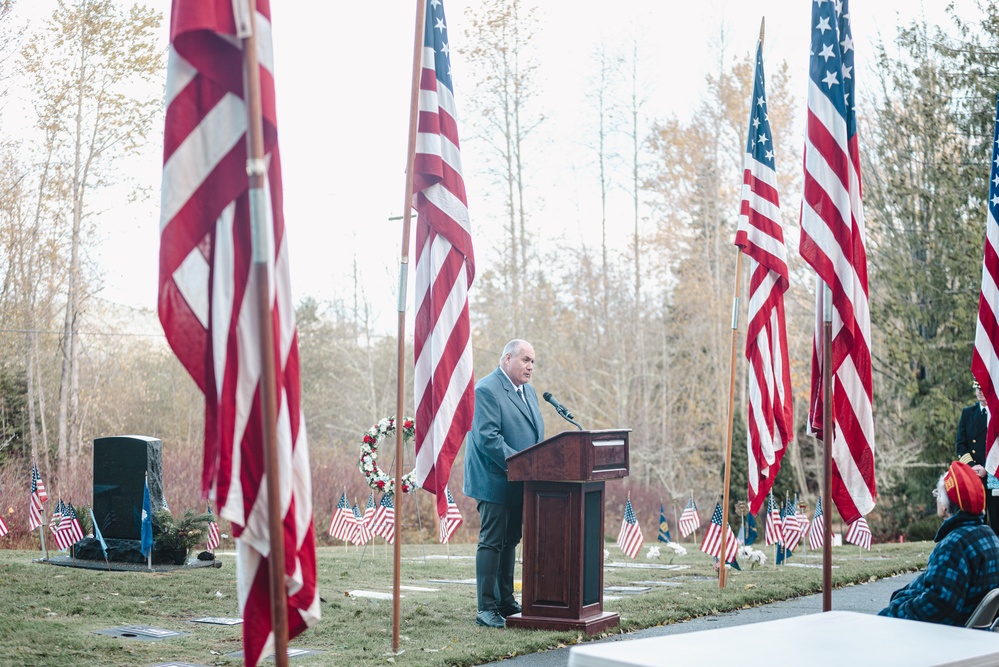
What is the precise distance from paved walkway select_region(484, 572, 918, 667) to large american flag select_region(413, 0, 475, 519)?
4.31 ft

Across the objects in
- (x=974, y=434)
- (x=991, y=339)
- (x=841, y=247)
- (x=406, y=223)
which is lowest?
(x=974, y=434)

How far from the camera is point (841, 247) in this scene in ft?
21.4

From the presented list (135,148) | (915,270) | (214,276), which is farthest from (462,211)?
(915,270)

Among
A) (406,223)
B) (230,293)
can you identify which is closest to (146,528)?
(406,223)

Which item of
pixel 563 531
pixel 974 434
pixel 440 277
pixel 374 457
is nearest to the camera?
pixel 440 277

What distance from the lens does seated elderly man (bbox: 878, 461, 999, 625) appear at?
4.86 m

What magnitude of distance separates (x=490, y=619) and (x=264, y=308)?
462cm

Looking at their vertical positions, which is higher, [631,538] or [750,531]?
[750,531]

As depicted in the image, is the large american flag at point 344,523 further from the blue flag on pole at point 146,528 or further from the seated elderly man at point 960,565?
the seated elderly man at point 960,565

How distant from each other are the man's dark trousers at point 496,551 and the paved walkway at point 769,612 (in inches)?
38.9

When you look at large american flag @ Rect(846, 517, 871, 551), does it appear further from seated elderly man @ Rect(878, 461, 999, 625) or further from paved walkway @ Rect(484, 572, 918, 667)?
seated elderly man @ Rect(878, 461, 999, 625)

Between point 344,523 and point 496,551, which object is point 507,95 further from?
point 496,551

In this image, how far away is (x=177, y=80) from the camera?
4043mm

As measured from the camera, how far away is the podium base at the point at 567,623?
7.29 m
